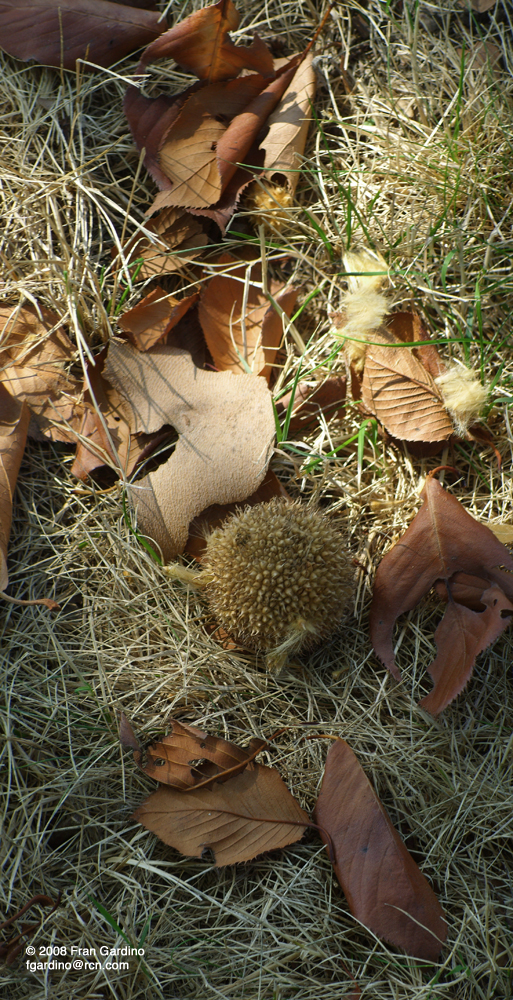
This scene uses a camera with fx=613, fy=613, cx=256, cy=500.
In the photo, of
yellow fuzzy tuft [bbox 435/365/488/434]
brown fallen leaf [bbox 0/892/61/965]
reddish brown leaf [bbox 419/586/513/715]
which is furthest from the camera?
yellow fuzzy tuft [bbox 435/365/488/434]

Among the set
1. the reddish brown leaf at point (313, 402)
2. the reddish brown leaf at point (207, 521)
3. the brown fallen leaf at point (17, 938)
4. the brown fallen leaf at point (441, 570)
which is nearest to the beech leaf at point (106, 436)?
the reddish brown leaf at point (207, 521)

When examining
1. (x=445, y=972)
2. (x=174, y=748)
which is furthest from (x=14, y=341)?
(x=445, y=972)

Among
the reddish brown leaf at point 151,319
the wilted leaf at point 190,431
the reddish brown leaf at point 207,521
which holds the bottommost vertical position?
the reddish brown leaf at point 207,521

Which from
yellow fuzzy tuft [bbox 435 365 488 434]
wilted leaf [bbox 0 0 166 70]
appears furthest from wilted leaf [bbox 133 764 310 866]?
wilted leaf [bbox 0 0 166 70]

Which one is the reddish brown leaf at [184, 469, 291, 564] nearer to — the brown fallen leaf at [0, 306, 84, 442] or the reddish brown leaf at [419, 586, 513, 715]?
the brown fallen leaf at [0, 306, 84, 442]

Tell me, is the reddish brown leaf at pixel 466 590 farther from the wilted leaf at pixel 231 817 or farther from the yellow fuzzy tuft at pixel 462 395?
the wilted leaf at pixel 231 817

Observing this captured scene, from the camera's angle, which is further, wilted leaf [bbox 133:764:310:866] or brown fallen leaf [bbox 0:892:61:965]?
wilted leaf [bbox 133:764:310:866]

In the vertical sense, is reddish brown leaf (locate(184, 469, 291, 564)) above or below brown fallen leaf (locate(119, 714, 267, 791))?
above
